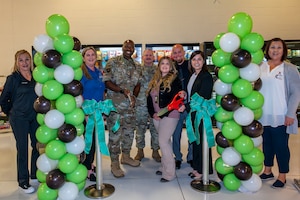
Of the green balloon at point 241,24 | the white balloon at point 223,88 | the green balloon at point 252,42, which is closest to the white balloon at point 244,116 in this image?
the white balloon at point 223,88

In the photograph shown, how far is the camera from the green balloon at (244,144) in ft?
9.78

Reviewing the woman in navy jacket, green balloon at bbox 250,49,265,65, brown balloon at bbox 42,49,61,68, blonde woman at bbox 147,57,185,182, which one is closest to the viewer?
brown balloon at bbox 42,49,61,68

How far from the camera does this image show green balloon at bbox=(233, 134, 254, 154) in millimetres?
2982

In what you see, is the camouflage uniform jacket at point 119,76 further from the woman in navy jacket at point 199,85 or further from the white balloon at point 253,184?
the white balloon at point 253,184

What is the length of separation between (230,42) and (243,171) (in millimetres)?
1306

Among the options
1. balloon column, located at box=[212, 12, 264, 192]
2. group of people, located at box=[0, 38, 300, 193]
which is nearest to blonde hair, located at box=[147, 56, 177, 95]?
group of people, located at box=[0, 38, 300, 193]

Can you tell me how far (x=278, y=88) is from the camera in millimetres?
3215

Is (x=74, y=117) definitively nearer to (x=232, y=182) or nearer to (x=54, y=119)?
(x=54, y=119)

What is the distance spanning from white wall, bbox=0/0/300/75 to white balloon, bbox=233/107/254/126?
3386mm

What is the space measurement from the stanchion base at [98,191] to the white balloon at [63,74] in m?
1.26

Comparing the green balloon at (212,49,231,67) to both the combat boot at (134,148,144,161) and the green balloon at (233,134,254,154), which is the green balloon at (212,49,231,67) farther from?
the combat boot at (134,148,144,161)

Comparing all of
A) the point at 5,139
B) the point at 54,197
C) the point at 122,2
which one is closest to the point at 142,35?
the point at 122,2

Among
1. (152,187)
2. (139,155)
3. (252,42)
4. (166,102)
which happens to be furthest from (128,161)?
(252,42)

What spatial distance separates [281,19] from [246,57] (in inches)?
154
